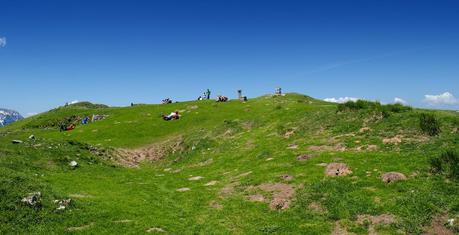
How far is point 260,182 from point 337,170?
21.8ft

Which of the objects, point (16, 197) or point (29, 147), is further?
point (29, 147)

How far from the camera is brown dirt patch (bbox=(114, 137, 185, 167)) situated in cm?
5860

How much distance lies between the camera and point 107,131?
285 feet

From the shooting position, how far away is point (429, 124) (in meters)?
37.1

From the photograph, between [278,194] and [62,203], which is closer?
[62,203]

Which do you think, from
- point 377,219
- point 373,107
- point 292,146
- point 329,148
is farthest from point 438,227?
point 373,107

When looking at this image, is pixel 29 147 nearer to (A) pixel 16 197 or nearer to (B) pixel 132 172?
(B) pixel 132 172

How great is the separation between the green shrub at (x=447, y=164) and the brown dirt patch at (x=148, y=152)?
130 feet

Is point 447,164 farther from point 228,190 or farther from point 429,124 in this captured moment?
point 228,190

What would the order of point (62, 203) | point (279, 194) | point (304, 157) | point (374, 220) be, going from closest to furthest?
point (374, 220) → point (62, 203) → point (279, 194) → point (304, 157)

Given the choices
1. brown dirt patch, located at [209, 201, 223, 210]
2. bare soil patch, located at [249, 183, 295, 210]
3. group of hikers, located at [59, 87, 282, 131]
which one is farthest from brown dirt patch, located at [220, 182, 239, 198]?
group of hikers, located at [59, 87, 282, 131]

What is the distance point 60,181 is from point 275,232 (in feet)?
70.3

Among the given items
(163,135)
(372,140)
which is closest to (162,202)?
(372,140)

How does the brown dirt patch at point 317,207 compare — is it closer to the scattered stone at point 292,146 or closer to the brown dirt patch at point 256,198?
the brown dirt patch at point 256,198
